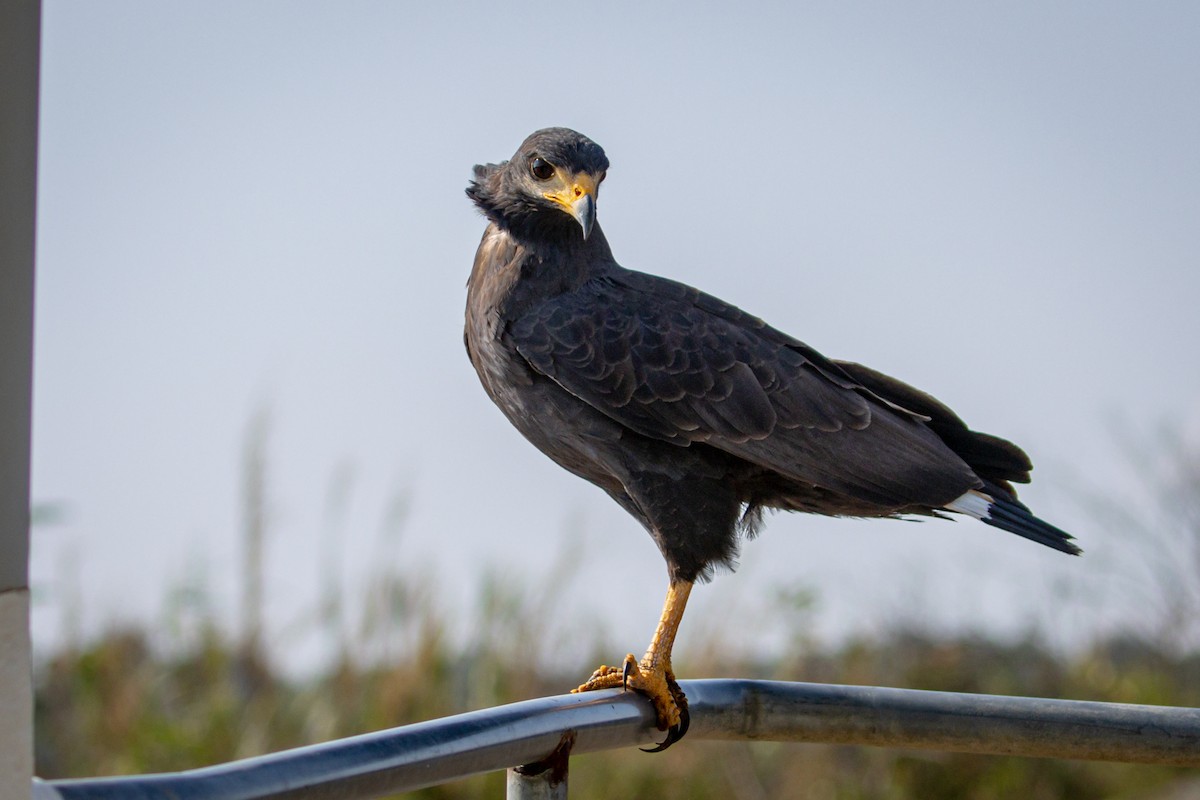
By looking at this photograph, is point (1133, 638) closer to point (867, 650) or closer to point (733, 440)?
point (867, 650)

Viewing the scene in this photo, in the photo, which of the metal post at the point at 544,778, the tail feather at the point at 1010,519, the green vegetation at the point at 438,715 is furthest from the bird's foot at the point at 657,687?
the green vegetation at the point at 438,715

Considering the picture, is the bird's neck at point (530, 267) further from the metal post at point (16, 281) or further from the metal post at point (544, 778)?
the metal post at point (16, 281)

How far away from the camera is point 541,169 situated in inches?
116

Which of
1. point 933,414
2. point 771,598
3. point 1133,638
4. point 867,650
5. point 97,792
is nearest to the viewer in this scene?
→ point 97,792

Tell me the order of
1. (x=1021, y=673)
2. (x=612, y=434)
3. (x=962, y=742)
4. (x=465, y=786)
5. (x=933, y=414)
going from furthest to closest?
1. (x=1021, y=673)
2. (x=465, y=786)
3. (x=933, y=414)
4. (x=612, y=434)
5. (x=962, y=742)

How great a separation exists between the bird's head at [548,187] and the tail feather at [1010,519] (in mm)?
1090

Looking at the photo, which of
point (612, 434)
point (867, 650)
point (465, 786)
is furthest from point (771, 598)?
point (612, 434)

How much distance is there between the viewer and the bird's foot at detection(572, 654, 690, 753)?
226cm

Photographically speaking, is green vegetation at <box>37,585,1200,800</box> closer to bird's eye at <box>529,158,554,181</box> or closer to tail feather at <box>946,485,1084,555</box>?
tail feather at <box>946,485,1084,555</box>

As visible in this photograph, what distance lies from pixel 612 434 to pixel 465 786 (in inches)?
100

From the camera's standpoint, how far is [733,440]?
9.59ft

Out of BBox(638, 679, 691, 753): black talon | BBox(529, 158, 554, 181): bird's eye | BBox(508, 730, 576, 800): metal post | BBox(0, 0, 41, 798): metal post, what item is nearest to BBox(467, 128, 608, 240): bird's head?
BBox(529, 158, 554, 181): bird's eye

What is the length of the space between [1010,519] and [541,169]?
136 centimetres

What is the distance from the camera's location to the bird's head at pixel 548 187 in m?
2.85
